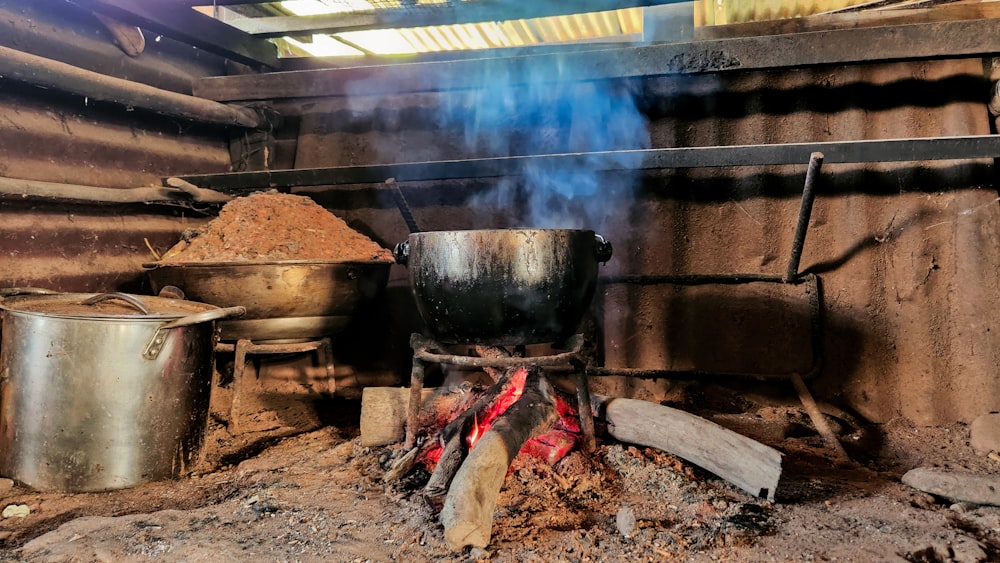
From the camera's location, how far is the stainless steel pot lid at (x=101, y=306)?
7.72 feet

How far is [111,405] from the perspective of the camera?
2.36 m

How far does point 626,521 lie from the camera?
6.39ft

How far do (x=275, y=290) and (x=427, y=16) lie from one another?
216 cm

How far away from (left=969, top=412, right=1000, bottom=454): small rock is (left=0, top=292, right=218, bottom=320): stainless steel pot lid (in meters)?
3.99

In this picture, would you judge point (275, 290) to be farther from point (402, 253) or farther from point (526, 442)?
point (526, 442)

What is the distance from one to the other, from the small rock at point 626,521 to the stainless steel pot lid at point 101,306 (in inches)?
81.9

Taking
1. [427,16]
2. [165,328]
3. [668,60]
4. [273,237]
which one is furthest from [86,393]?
[668,60]

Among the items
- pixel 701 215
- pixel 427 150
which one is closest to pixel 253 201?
pixel 427 150

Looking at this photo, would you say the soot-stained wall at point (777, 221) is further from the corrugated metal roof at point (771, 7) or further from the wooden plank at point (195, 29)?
the wooden plank at point (195, 29)

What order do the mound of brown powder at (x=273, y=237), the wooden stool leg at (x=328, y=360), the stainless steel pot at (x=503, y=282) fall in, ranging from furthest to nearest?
the wooden stool leg at (x=328, y=360)
the mound of brown powder at (x=273, y=237)
the stainless steel pot at (x=503, y=282)

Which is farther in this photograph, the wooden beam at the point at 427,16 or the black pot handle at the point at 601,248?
the wooden beam at the point at 427,16

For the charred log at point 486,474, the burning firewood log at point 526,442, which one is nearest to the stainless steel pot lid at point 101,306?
the burning firewood log at point 526,442

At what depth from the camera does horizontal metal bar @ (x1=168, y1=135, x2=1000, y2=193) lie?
2752 mm

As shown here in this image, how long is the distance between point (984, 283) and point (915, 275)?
13.0 inches
